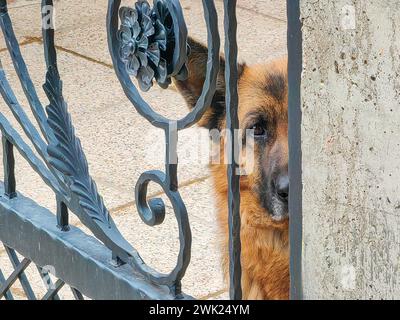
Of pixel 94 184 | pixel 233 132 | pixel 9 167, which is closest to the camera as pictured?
pixel 233 132

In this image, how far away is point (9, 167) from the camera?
8.61ft

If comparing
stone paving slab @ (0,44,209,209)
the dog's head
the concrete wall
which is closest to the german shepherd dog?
the dog's head

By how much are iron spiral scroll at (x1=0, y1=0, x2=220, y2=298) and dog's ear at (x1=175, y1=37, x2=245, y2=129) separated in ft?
1.32

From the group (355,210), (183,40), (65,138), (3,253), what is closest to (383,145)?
(355,210)

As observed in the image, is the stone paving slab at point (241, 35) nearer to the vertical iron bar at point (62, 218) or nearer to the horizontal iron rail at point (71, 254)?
the horizontal iron rail at point (71, 254)

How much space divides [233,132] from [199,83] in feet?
6.30

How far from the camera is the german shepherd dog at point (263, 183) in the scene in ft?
14.1

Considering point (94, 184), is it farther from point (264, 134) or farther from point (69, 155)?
point (264, 134)

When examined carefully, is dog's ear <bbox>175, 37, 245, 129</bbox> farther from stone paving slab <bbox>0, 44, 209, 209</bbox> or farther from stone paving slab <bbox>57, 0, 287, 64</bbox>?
stone paving slab <bbox>57, 0, 287, 64</bbox>

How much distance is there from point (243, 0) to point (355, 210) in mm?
6673

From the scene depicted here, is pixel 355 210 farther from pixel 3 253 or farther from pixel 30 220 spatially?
pixel 3 253

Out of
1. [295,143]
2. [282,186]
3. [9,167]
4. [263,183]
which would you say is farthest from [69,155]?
[263,183]

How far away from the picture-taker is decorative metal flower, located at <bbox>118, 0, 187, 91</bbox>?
1924 millimetres

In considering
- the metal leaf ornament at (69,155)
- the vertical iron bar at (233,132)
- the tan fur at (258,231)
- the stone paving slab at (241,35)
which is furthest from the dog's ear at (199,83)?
the stone paving slab at (241,35)
